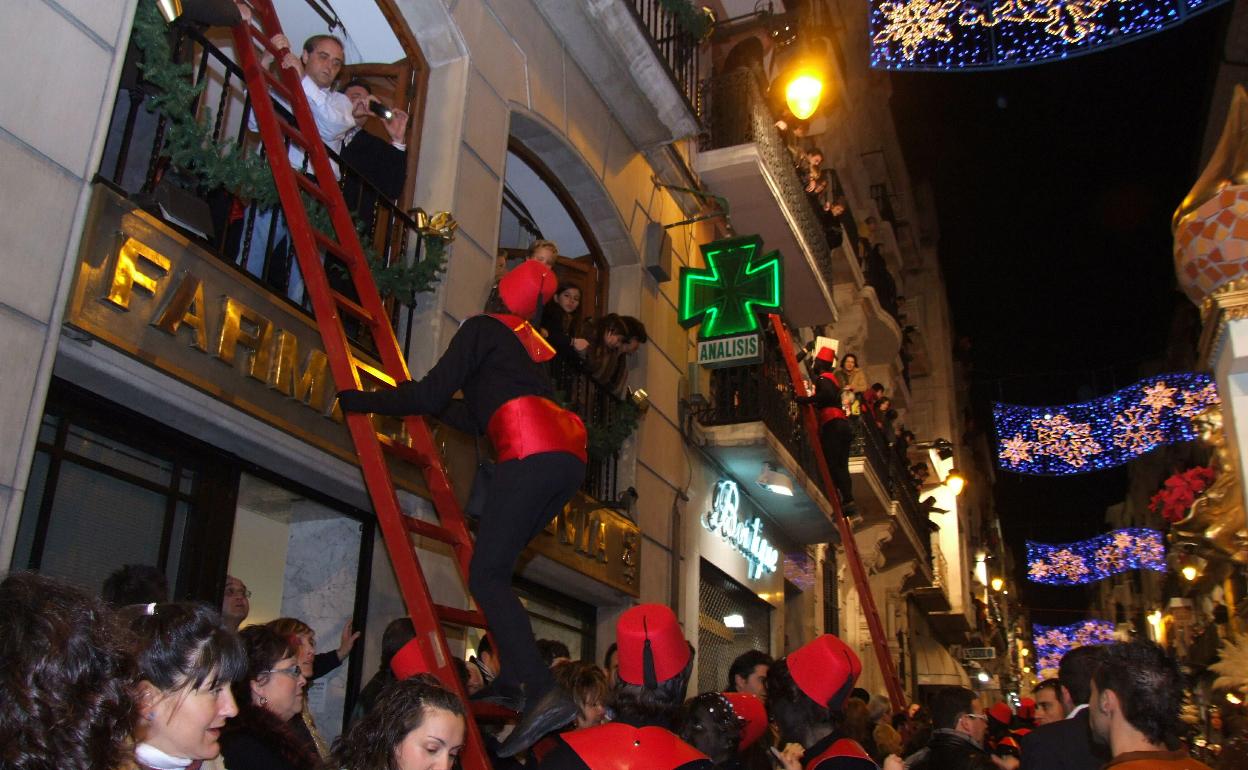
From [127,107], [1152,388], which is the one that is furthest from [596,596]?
[1152,388]

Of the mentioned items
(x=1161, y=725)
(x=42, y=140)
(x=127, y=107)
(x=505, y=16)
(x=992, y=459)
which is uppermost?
(x=992, y=459)

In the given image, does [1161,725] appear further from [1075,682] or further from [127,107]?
[127,107]

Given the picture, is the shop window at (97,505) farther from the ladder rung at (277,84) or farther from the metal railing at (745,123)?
the metal railing at (745,123)

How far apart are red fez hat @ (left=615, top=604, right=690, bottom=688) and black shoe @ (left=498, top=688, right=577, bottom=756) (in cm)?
25

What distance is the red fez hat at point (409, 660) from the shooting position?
443cm

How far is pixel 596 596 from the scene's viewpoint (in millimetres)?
9383

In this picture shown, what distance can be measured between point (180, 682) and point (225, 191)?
423 centimetres

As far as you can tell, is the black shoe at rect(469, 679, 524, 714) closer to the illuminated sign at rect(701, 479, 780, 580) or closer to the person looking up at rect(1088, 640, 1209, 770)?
the person looking up at rect(1088, 640, 1209, 770)

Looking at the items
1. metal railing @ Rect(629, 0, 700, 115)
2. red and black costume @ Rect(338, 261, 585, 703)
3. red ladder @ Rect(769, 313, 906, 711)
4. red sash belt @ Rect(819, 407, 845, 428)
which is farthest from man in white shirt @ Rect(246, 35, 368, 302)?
red sash belt @ Rect(819, 407, 845, 428)

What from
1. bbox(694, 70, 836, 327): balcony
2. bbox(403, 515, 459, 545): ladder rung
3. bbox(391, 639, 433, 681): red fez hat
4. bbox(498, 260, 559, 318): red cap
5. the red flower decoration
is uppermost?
bbox(694, 70, 836, 327): balcony

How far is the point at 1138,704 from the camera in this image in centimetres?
393

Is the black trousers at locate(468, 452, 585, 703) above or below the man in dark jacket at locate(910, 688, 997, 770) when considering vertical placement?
above

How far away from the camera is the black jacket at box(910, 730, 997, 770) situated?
214 inches

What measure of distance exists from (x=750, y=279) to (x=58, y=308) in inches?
315
